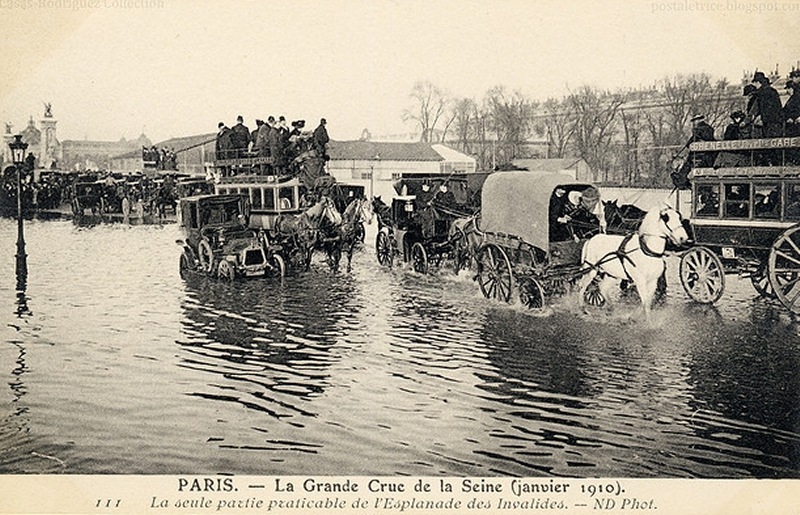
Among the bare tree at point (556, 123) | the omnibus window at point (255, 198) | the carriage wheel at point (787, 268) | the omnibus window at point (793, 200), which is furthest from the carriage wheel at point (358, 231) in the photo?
the omnibus window at point (793, 200)

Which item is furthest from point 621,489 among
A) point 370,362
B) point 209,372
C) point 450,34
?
point 450,34

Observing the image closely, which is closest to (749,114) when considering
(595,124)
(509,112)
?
(595,124)

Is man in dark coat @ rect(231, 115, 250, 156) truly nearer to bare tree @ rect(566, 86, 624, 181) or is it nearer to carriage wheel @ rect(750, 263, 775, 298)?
bare tree @ rect(566, 86, 624, 181)

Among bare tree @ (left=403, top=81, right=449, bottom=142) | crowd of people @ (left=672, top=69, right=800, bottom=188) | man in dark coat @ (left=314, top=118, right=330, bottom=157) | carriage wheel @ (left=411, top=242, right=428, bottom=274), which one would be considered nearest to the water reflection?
carriage wheel @ (left=411, top=242, right=428, bottom=274)

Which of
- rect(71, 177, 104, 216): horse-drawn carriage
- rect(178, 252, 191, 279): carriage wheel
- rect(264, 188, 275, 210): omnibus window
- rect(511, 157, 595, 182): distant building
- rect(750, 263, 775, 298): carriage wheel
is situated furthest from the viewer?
rect(264, 188, 275, 210): omnibus window

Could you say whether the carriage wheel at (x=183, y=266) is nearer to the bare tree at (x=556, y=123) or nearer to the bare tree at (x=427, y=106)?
the bare tree at (x=427, y=106)

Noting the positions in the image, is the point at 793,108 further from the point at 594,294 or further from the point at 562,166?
the point at 594,294

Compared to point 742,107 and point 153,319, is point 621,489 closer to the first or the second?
point 742,107

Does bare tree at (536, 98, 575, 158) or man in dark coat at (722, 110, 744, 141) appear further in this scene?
bare tree at (536, 98, 575, 158)
